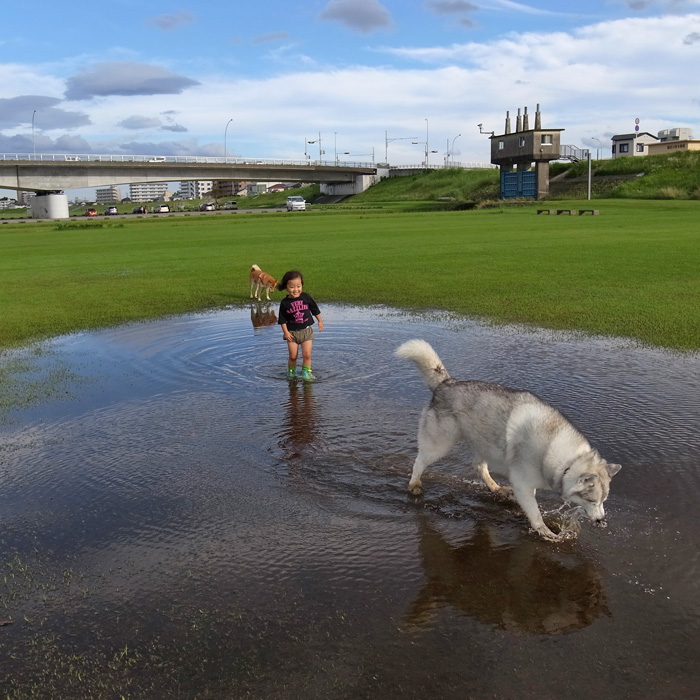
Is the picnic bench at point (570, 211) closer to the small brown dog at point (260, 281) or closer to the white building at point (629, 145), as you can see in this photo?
the small brown dog at point (260, 281)

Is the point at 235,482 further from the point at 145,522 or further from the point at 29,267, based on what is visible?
the point at 29,267

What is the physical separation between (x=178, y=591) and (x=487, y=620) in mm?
2218

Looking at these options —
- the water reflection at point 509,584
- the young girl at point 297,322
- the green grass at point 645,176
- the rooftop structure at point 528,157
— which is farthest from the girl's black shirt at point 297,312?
the rooftop structure at point 528,157

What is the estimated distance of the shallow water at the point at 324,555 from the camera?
429cm

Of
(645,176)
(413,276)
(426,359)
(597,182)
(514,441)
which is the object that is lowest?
(413,276)

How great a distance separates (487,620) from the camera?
477 centimetres

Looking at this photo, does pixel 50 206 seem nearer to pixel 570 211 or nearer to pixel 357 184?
pixel 357 184

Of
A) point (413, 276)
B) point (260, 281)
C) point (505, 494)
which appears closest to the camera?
point (505, 494)

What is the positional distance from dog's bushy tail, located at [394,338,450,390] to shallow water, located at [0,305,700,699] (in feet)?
3.54

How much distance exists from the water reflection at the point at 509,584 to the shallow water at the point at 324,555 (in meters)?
0.02

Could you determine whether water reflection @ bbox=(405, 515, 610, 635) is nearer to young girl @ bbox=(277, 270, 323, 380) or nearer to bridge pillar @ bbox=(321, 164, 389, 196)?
young girl @ bbox=(277, 270, 323, 380)

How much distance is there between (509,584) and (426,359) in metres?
2.27

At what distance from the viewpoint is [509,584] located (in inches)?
205

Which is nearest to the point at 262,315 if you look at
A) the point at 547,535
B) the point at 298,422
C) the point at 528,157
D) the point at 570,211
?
the point at 298,422
